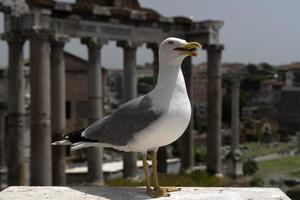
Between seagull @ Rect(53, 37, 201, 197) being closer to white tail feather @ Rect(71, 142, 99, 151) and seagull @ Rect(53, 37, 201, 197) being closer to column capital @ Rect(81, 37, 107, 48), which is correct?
white tail feather @ Rect(71, 142, 99, 151)

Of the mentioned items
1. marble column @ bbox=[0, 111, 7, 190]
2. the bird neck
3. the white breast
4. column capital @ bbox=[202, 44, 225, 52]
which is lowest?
marble column @ bbox=[0, 111, 7, 190]

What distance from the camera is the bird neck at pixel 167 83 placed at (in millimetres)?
5586

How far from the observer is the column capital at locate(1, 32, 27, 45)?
53.9 ft

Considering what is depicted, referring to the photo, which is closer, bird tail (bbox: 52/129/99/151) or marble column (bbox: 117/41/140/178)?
bird tail (bbox: 52/129/99/151)

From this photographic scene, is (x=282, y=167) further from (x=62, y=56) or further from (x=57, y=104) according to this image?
(x=62, y=56)

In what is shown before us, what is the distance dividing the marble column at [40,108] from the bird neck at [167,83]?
9.81m

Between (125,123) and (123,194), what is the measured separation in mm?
695

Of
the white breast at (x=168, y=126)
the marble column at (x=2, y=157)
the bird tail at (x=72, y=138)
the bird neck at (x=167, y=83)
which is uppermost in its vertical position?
the bird neck at (x=167, y=83)

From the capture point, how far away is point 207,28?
21.2 meters

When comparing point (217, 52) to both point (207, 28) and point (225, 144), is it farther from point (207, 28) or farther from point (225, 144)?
point (225, 144)

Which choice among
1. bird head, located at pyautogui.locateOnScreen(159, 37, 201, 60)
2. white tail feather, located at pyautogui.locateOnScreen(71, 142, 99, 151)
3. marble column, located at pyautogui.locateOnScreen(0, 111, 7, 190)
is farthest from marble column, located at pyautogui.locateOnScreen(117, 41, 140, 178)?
bird head, located at pyautogui.locateOnScreen(159, 37, 201, 60)

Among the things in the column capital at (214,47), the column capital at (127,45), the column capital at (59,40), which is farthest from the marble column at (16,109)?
the column capital at (214,47)

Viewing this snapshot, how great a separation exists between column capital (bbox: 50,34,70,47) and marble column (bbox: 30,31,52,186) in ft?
6.34

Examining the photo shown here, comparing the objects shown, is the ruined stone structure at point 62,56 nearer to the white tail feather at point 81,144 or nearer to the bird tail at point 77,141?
the bird tail at point 77,141
